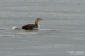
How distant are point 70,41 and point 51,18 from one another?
5568 mm

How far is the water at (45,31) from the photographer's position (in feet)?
56.6

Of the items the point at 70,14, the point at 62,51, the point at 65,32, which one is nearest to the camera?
the point at 62,51

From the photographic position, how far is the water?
56.6 ft

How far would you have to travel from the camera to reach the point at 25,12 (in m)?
26.6

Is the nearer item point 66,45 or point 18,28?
point 66,45

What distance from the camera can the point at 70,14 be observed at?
25609 millimetres

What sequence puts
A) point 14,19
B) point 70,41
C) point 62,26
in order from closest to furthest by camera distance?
1. point 70,41
2. point 62,26
3. point 14,19

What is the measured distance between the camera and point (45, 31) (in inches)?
819

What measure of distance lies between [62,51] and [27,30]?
156 inches

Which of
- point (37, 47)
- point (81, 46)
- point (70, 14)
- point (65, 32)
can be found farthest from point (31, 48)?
point (70, 14)

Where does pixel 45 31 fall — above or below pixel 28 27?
below

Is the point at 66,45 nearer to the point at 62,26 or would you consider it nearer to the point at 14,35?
the point at 14,35

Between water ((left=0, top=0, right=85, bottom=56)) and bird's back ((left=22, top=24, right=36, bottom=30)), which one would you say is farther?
bird's back ((left=22, top=24, right=36, bottom=30))

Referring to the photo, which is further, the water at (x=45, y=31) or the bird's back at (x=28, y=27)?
the bird's back at (x=28, y=27)
